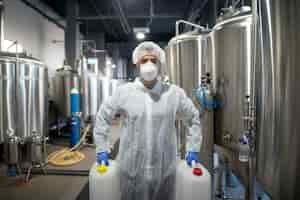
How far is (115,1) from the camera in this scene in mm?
3029

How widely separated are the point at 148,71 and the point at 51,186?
1.18 metres

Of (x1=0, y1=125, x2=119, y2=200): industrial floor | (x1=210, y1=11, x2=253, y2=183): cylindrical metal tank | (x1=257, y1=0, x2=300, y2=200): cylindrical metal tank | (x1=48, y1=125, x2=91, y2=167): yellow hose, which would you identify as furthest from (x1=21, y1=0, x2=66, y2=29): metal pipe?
(x1=257, y1=0, x2=300, y2=200): cylindrical metal tank

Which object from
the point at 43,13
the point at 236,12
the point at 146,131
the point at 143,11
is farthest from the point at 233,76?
the point at 43,13

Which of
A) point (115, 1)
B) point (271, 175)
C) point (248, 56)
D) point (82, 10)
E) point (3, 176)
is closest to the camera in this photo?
point (271, 175)

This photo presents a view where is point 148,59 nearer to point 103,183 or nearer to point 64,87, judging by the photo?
point 103,183

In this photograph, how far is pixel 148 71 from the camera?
119 centimetres

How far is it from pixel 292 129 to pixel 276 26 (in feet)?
1.31

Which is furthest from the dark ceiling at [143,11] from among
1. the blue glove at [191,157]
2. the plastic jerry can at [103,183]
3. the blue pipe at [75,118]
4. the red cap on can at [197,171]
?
the plastic jerry can at [103,183]

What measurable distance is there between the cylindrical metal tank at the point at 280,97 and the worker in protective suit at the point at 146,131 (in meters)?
0.54

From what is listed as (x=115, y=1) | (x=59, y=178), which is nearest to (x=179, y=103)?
(x=59, y=178)

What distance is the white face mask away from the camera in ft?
3.91

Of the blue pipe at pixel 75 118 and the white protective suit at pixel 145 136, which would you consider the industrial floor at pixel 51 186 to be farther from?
the blue pipe at pixel 75 118

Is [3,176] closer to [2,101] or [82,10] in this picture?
[2,101]

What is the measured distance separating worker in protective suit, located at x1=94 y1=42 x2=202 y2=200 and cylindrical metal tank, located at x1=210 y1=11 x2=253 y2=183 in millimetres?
270
